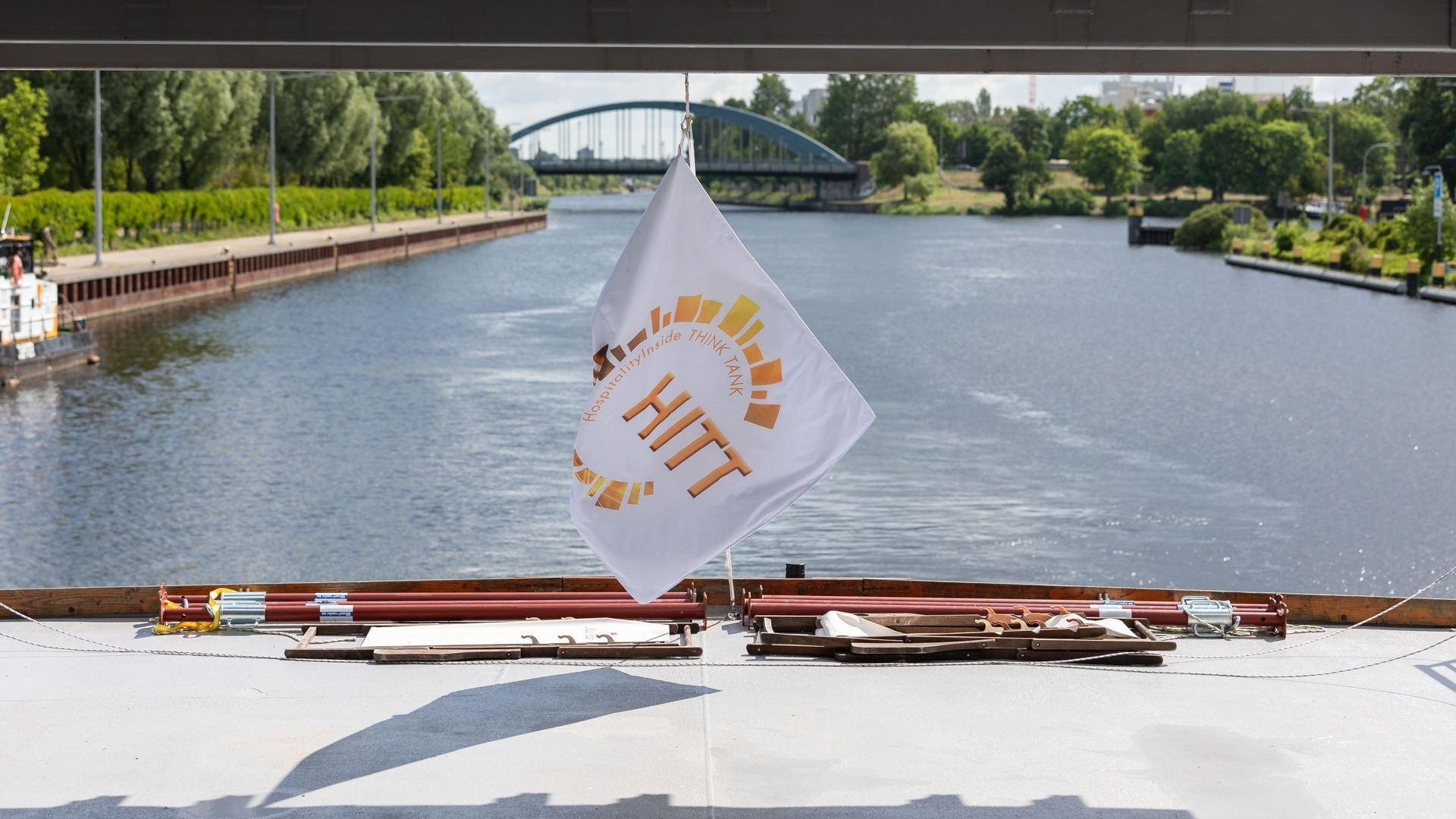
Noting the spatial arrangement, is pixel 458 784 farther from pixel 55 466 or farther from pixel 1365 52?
pixel 55 466

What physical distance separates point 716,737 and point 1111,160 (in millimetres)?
189634

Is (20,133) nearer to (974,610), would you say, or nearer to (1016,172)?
(974,610)

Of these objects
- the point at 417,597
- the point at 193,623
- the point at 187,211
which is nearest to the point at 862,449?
the point at 417,597

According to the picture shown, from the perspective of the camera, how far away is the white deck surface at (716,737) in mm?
8797

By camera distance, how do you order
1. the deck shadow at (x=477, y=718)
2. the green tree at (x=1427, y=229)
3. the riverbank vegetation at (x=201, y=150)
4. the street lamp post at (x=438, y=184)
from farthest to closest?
the street lamp post at (x=438, y=184), the green tree at (x=1427, y=229), the riverbank vegetation at (x=201, y=150), the deck shadow at (x=477, y=718)

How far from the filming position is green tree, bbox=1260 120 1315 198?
16912 centimetres

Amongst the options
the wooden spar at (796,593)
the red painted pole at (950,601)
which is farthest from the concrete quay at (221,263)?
the red painted pole at (950,601)

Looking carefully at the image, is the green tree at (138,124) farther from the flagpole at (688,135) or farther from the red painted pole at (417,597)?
the flagpole at (688,135)

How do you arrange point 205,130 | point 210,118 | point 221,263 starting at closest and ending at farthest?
1. point 221,263
2. point 210,118
3. point 205,130

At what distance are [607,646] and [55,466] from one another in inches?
944

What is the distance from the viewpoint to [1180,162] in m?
181

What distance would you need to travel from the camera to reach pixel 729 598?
509 inches

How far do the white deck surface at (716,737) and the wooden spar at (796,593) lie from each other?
1.56 feet

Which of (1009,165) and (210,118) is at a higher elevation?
(1009,165)
